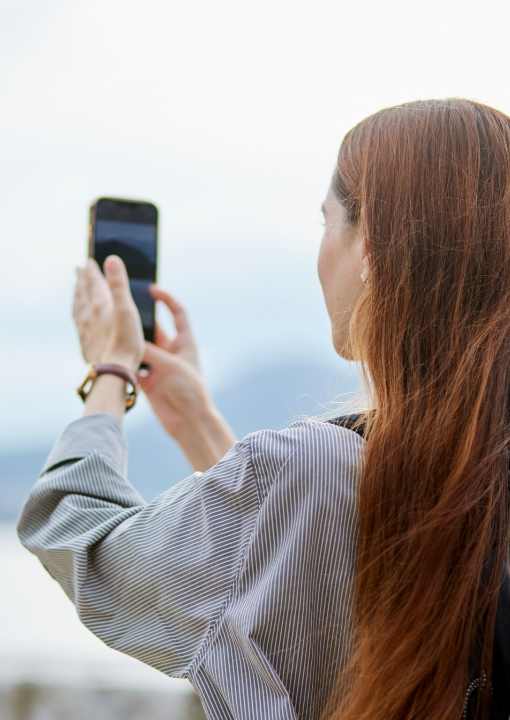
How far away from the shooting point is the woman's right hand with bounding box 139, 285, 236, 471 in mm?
903

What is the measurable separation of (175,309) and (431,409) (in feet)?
1.83

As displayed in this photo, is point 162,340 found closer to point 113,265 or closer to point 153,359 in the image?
point 153,359

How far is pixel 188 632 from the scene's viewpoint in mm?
461

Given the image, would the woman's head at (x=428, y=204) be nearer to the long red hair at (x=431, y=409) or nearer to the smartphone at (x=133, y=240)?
the long red hair at (x=431, y=409)

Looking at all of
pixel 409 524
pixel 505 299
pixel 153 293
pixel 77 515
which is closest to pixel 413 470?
pixel 409 524

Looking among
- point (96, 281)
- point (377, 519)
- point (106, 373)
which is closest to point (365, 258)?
point (377, 519)

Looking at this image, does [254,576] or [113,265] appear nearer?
[254,576]

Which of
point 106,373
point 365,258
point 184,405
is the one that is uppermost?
point 365,258

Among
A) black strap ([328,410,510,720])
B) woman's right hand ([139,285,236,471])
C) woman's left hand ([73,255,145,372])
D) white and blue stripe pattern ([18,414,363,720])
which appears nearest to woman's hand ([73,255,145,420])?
woman's left hand ([73,255,145,372])

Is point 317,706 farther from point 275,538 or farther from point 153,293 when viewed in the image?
point 153,293

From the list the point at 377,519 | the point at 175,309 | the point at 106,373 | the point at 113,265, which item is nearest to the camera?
the point at 377,519

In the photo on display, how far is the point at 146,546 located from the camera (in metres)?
0.49

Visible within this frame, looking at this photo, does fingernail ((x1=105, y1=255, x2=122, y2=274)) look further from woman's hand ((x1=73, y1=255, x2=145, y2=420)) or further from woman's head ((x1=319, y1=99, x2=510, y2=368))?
woman's head ((x1=319, y1=99, x2=510, y2=368))

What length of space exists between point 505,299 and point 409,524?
162 millimetres
